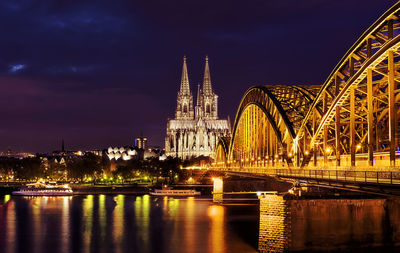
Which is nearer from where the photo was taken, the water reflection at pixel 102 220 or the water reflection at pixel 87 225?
the water reflection at pixel 87 225

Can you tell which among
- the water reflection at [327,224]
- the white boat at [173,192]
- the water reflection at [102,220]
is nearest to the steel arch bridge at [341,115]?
the water reflection at [327,224]

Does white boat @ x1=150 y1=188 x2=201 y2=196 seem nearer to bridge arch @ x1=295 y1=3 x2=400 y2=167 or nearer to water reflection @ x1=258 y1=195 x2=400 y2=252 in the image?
bridge arch @ x1=295 y1=3 x2=400 y2=167

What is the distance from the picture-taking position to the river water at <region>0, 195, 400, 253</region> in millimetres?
40719

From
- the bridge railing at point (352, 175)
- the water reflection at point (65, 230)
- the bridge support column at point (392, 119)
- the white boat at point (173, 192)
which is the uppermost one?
the bridge support column at point (392, 119)

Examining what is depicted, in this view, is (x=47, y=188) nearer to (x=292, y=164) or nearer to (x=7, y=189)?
(x=7, y=189)

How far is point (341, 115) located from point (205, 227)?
2298cm

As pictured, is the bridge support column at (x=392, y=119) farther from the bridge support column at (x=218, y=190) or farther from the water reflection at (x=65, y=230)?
the bridge support column at (x=218, y=190)

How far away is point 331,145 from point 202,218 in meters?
22.0

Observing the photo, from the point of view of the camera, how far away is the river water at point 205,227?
134 ft

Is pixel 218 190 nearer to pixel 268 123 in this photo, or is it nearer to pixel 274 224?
pixel 268 123

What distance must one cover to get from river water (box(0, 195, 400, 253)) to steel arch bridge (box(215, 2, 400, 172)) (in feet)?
13.7

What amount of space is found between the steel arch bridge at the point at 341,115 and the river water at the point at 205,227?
4.17 meters

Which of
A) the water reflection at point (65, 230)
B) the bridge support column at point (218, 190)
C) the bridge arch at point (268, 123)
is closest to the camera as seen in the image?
the water reflection at point (65, 230)

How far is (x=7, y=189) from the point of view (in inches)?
5645
